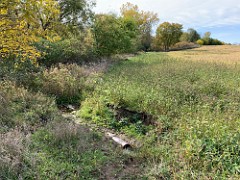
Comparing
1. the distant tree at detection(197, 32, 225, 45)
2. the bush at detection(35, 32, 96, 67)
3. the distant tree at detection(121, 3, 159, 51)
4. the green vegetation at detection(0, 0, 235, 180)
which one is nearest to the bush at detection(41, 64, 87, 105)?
the green vegetation at detection(0, 0, 235, 180)

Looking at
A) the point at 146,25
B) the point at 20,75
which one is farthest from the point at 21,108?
the point at 146,25

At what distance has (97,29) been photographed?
15828mm

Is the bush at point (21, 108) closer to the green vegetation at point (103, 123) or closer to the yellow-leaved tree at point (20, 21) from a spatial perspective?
the green vegetation at point (103, 123)

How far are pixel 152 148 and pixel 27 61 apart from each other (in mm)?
7203

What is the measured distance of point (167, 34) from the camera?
50.2m

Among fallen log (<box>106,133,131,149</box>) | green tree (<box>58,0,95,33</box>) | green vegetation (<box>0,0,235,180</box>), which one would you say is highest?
green tree (<box>58,0,95,33</box>)

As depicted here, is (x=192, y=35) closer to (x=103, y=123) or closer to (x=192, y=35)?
(x=192, y=35)

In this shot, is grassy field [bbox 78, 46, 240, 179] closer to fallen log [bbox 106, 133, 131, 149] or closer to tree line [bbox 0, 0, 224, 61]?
fallen log [bbox 106, 133, 131, 149]

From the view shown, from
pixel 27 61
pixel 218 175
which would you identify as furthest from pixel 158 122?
pixel 27 61

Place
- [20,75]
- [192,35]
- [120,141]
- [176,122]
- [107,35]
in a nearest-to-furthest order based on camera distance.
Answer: [120,141] < [176,122] < [20,75] < [107,35] < [192,35]

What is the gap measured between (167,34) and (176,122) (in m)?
49.0

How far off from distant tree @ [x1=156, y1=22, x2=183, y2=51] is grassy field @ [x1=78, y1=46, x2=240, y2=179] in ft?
147

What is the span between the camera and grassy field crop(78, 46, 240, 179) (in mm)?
3441

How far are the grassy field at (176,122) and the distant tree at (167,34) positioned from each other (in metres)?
44.7
